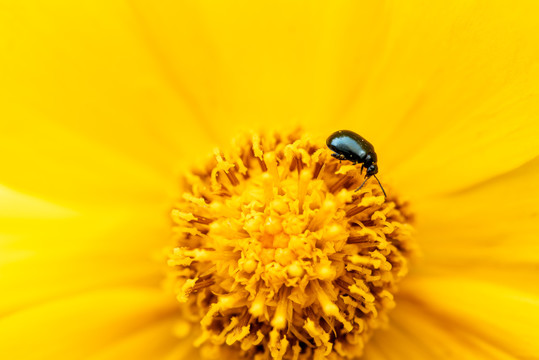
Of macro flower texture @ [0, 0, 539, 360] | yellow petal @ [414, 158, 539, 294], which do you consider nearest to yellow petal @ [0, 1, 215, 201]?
macro flower texture @ [0, 0, 539, 360]

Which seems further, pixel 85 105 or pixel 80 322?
pixel 85 105

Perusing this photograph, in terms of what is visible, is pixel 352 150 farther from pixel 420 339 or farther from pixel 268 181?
pixel 420 339

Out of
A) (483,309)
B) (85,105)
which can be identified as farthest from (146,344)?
(483,309)

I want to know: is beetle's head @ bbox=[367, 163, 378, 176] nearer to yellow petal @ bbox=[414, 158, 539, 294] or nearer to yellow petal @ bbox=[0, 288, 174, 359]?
yellow petal @ bbox=[414, 158, 539, 294]

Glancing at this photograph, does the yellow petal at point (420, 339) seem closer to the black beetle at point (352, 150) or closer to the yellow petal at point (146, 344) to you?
the black beetle at point (352, 150)

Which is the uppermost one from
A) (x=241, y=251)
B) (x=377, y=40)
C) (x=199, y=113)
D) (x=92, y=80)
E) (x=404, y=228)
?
(x=92, y=80)

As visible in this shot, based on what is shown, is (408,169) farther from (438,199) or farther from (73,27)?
(73,27)

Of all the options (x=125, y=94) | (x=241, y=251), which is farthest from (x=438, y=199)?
(x=125, y=94)
